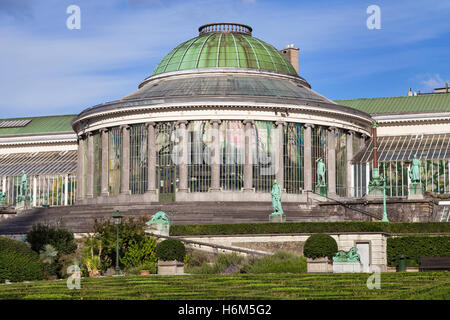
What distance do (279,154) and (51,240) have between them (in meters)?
25.6

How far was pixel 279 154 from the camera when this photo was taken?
2800 inches

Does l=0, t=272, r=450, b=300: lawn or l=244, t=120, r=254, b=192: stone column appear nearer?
l=0, t=272, r=450, b=300: lawn

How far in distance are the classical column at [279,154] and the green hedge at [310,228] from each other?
18177 millimetres

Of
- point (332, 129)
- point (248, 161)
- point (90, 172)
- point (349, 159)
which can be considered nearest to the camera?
point (248, 161)

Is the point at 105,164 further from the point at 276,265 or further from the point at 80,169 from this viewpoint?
the point at 276,265

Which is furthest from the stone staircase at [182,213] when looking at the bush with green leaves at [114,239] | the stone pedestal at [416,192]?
the bush with green leaves at [114,239]

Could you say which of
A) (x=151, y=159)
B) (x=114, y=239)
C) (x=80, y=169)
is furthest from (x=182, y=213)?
(x=80, y=169)

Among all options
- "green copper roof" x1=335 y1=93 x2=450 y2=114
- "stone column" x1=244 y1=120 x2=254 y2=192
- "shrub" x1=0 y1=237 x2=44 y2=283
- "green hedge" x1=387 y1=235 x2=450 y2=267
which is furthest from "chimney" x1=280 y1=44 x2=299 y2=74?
"shrub" x1=0 y1=237 x2=44 y2=283

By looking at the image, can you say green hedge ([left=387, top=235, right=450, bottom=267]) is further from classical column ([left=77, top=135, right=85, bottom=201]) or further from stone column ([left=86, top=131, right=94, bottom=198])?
classical column ([left=77, top=135, right=85, bottom=201])

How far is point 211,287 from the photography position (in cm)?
3228

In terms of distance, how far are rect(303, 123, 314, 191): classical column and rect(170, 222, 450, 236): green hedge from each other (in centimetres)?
1969

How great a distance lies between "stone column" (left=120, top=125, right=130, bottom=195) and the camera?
237ft

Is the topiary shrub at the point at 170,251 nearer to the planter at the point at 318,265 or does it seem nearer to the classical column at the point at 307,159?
the planter at the point at 318,265
